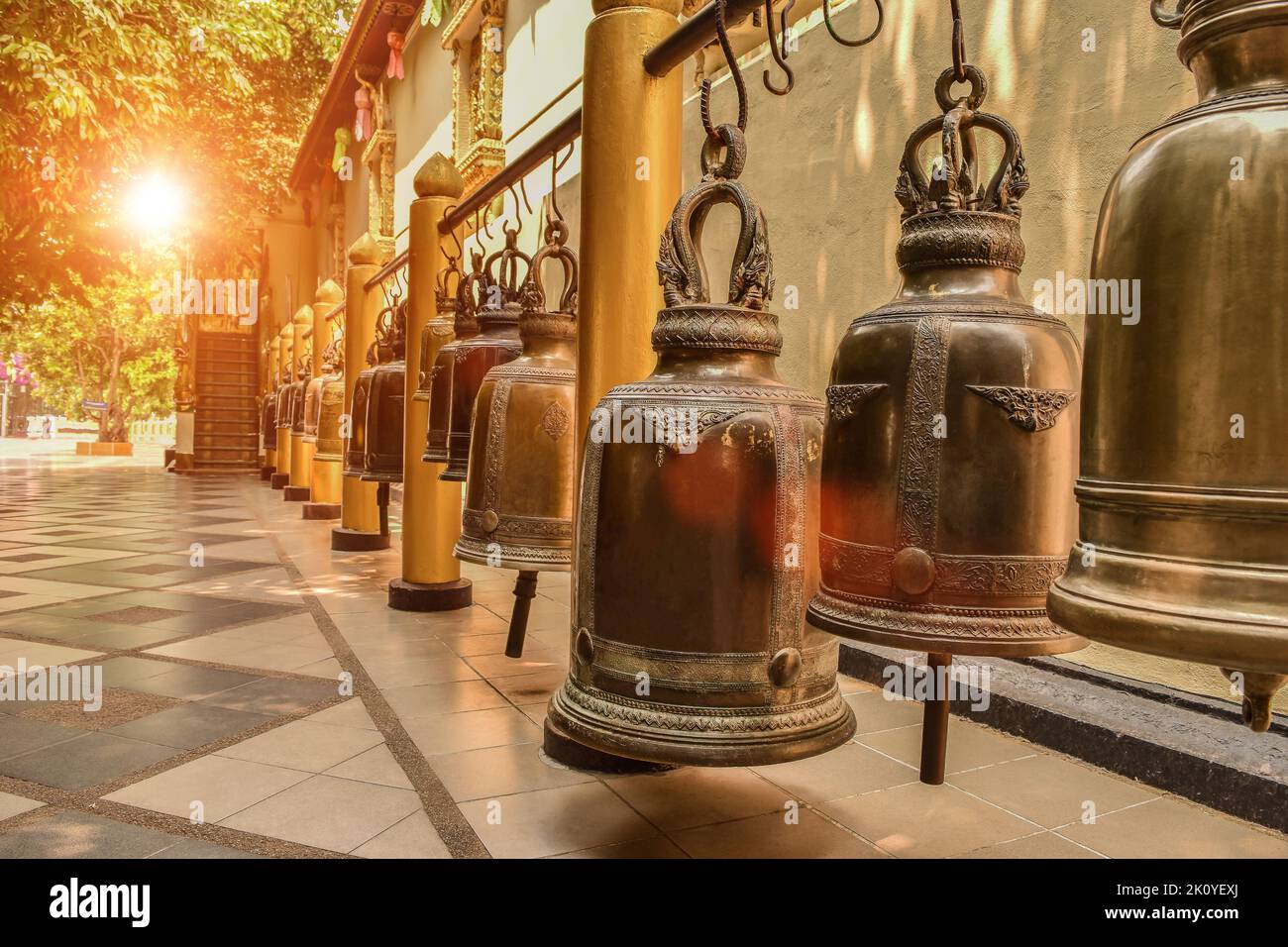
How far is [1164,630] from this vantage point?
997mm

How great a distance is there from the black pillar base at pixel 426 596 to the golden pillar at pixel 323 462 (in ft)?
17.0

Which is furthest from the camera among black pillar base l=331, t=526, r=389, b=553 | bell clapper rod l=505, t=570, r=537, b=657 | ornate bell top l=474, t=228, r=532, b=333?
black pillar base l=331, t=526, r=389, b=553

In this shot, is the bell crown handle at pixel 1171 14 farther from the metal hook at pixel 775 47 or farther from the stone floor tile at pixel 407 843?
the stone floor tile at pixel 407 843

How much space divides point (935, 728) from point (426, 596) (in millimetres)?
3684

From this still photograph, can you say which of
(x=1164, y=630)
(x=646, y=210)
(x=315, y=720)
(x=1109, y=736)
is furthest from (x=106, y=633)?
(x=1164, y=630)

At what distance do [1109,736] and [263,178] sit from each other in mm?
21323

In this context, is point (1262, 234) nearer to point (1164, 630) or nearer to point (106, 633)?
point (1164, 630)

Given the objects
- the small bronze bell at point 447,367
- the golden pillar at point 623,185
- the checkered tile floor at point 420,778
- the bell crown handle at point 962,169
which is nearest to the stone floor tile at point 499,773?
the checkered tile floor at point 420,778

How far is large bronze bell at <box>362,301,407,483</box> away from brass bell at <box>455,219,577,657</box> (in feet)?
9.51

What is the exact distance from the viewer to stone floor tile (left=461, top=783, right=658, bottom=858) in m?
2.49

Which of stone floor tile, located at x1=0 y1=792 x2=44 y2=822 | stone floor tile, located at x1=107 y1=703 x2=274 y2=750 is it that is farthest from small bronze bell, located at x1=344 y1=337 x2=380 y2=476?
stone floor tile, located at x1=0 y1=792 x2=44 y2=822

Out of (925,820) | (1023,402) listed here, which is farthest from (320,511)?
(1023,402)

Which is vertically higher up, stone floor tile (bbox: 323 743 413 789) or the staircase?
the staircase

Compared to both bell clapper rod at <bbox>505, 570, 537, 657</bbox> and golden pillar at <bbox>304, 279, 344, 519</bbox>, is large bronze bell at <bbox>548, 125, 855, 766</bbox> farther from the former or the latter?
golden pillar at <bbox>304, 279, 344, 519</bbox>
